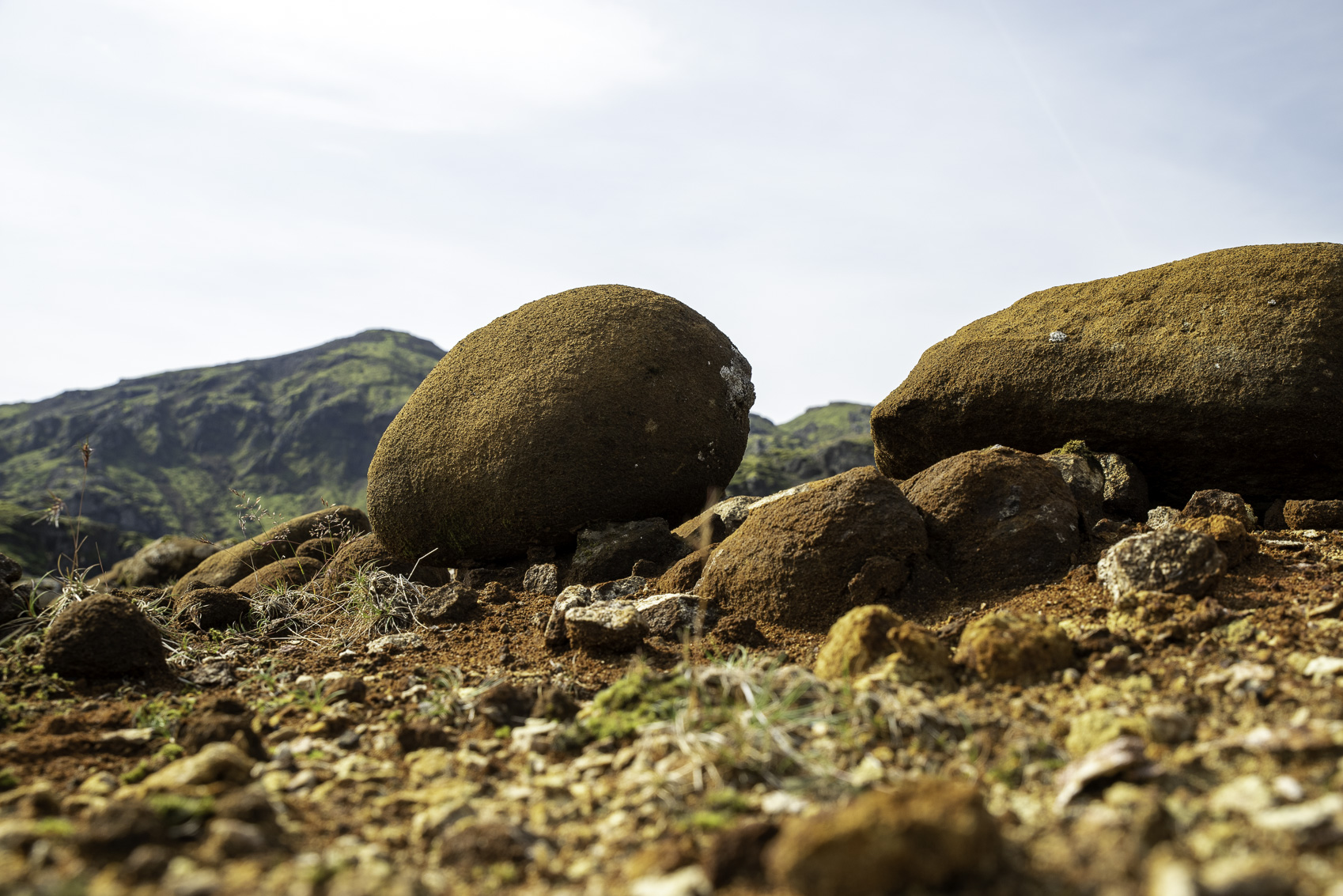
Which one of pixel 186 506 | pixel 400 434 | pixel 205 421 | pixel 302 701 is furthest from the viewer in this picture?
pixel 205 421

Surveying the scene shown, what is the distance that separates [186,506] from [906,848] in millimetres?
122923

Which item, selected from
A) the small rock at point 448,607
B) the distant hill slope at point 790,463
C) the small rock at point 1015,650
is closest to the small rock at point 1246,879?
the small rock at point 1015,650

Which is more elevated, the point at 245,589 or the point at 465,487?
the point at 465,487

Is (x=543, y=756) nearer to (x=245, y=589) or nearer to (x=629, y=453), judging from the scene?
(x=629, y=453)

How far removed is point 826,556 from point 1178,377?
321 cm

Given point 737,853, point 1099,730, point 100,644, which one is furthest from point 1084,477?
point 100,644

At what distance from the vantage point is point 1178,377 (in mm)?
6191

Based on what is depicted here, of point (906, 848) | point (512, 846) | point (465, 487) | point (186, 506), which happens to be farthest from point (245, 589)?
point (186, 506)

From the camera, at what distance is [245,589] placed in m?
8.16

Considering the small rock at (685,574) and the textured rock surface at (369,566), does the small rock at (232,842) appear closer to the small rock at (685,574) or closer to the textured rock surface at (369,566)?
the small rock at (685,574)

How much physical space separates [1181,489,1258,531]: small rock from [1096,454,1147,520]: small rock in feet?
2.45

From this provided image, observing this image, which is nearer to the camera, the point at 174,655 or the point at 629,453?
the point at 174,655

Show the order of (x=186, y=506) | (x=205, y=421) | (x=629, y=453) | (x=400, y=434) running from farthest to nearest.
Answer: (x=205, y=421) → (x=186, y=506) → (x=400, y=434) → (x=629, y=453)

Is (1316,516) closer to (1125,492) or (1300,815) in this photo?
(1125,492)
